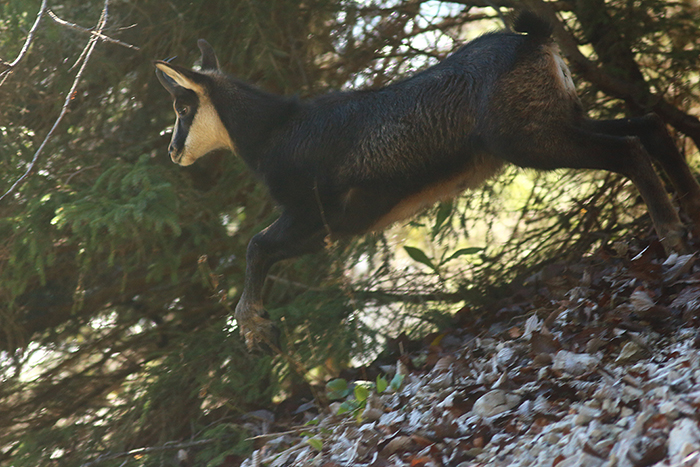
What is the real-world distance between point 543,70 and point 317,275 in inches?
102

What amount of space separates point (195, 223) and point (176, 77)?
162 cm

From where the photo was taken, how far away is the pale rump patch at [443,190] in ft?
14.0

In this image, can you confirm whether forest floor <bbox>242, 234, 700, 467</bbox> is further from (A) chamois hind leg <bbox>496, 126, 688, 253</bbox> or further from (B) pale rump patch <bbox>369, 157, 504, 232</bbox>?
(B) pale rump patch <bbox>369, 157, 504, 232</bbox>

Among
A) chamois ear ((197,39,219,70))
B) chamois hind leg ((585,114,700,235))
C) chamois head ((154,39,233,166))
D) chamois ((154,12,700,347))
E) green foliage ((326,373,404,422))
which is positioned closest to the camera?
green foliage ((326,373,404,422))

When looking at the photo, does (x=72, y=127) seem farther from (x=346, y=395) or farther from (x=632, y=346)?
(x=632, y=346)

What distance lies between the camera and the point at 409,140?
4.21 meters

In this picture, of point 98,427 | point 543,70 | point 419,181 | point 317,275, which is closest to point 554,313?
point 419,181

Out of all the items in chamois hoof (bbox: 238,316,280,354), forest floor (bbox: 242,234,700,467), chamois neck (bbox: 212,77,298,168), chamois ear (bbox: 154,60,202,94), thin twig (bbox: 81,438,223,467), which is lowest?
forest floor (bbox: 242,234,700,467)

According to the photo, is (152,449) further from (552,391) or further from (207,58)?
(207,58)

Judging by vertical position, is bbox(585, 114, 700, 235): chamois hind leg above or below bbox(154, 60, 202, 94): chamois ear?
below

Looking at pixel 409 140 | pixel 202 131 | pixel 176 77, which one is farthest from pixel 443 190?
pixel 176 77

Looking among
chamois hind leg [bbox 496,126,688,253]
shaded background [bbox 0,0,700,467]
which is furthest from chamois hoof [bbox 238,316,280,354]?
chamois hind leg [bbox 496,126,688,253]

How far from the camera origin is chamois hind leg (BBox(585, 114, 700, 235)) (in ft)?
13.7

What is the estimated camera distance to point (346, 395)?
4.27 meters
